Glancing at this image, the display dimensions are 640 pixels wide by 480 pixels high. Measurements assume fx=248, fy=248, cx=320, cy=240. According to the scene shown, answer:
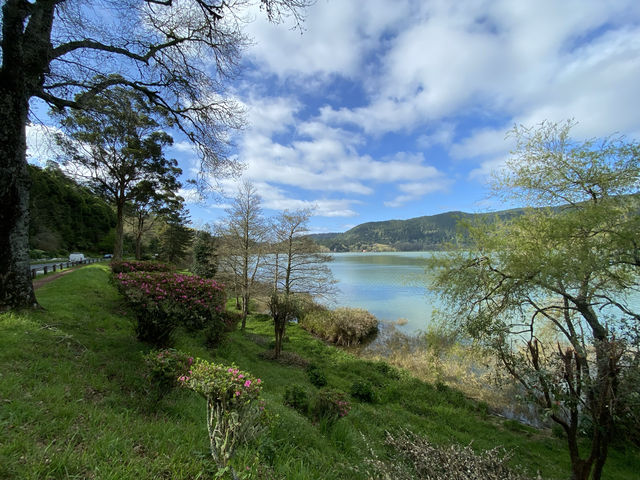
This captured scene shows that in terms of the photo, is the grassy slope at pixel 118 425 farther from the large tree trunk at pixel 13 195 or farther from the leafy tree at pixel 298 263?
the leafy tree at pixel 298 263

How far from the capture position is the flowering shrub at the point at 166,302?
4797 mm

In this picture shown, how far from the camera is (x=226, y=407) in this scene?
7.25 ft

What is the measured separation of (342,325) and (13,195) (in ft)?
50.9

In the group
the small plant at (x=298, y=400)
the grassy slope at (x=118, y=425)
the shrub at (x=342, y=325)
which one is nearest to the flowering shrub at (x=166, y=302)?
the grassy slope at (x=118, y=425)

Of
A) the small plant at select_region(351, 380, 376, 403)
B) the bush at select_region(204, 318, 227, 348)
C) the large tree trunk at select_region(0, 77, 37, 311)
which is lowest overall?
the small plant at select_region(351, 380, 376, 403)

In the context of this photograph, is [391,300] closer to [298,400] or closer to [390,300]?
[390,300]

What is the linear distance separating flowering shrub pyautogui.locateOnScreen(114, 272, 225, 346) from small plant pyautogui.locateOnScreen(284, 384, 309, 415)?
2299mm

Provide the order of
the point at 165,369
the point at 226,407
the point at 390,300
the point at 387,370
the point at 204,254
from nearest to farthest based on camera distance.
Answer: the point at 226,407 → the point at 165,369 → the point at 387,370 → the point at 204,254 → the point at 390,300

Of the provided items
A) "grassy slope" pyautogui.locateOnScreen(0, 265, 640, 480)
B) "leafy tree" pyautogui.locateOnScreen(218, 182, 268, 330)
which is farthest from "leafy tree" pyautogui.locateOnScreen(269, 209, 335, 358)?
"grassy slope" pyautogui.locateOnScreen(0, 265, 640, 480)

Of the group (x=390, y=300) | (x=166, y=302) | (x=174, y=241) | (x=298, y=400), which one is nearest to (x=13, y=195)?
(x=166, y=302)

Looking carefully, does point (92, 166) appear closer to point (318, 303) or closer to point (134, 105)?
point (134, 105)

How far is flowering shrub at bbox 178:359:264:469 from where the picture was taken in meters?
2.06

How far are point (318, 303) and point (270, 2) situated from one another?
17.1m

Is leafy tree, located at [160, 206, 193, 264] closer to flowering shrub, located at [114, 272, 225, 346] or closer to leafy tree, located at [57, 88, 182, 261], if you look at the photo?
leafy tree, located at [57, 88, 182, 261]
